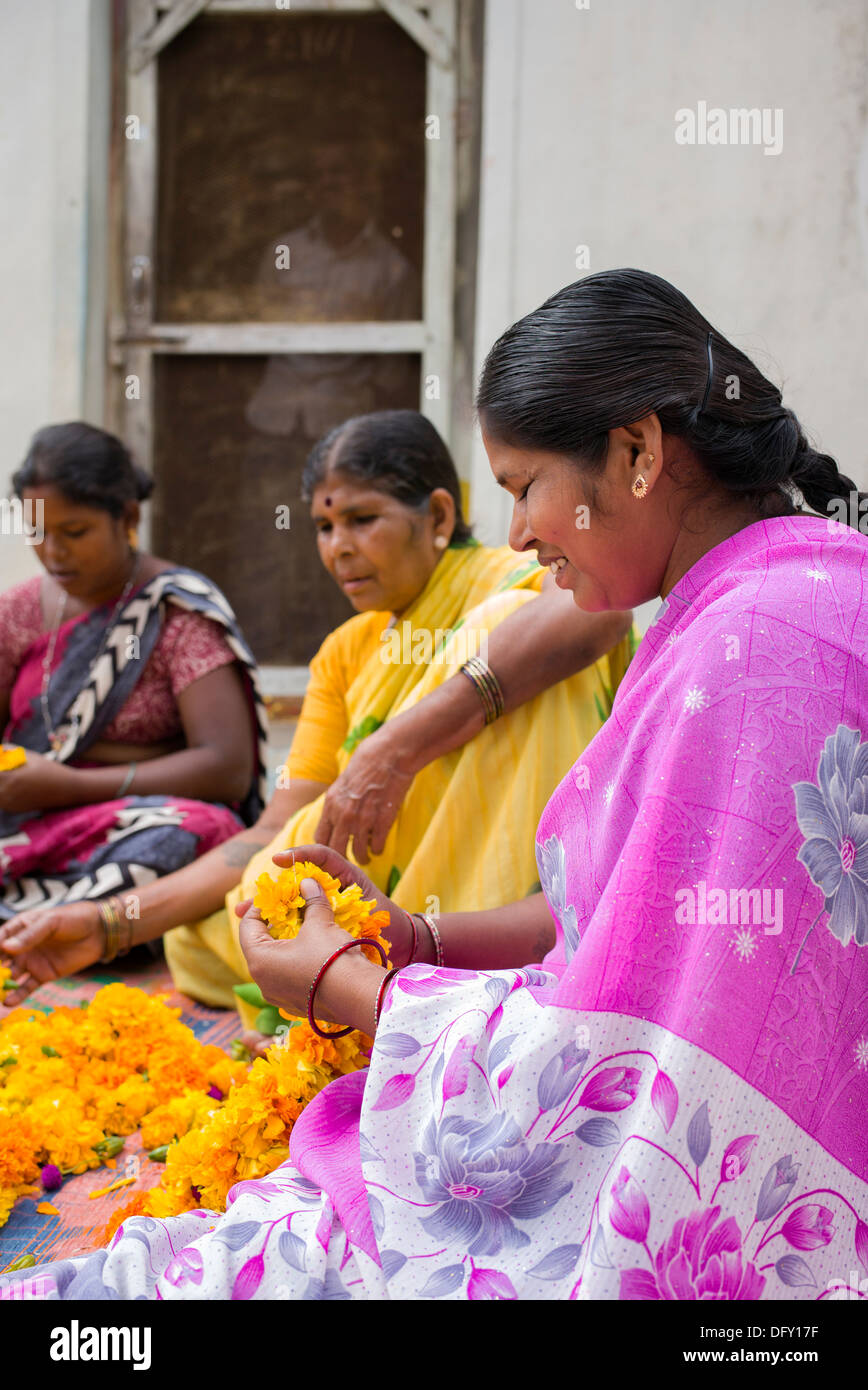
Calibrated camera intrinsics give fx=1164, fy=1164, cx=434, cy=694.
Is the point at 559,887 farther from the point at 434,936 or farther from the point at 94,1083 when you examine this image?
the point at 94,1083

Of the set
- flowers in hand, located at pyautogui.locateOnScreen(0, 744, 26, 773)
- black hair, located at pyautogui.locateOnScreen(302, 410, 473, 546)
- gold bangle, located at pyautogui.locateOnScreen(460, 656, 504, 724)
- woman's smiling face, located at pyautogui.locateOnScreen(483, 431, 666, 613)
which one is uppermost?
black hair, located at pyautogui.locateOnScreen(302, 410, 473, 546)

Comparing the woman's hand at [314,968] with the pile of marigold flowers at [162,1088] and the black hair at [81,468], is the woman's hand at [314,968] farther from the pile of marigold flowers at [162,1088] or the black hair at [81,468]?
the black hair at [81,468]

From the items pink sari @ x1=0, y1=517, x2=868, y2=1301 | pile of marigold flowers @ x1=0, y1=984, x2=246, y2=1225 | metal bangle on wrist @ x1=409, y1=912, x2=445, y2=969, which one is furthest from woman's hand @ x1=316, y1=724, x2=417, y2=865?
pink sari @ x1=0, y1=517, x2=868, y2=1301

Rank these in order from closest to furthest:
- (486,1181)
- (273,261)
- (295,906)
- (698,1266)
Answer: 1. (698,1266)
2. (486,1181)
3. (295,906)
4. (273,261)

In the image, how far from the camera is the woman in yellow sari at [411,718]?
102 inches

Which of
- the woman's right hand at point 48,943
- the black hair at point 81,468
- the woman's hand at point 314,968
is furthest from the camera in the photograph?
the black hair at point 81,468

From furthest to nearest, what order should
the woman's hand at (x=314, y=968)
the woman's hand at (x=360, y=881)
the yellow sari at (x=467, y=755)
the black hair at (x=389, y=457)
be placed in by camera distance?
the black hair at (x=389, y=457), the yellow sari at (x=467, y=755), the woman's hand at (x=360, y=881), the woman's hand at (x=314, y=968)

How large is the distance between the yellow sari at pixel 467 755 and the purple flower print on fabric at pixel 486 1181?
1.18m

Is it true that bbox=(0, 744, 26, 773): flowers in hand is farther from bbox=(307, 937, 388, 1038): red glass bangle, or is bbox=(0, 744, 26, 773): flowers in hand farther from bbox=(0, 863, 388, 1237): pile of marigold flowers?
bbox=(307, 937, 388, 1038): red glass bangle

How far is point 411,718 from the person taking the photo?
258cm

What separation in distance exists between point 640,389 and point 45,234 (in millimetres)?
4177

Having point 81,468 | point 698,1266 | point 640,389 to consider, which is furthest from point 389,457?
point 698,1266

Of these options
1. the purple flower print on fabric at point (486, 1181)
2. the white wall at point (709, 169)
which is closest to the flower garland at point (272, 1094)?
the purple flower print on fabric at point (486, 1181)

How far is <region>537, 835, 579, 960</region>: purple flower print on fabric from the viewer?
1.59 metres
